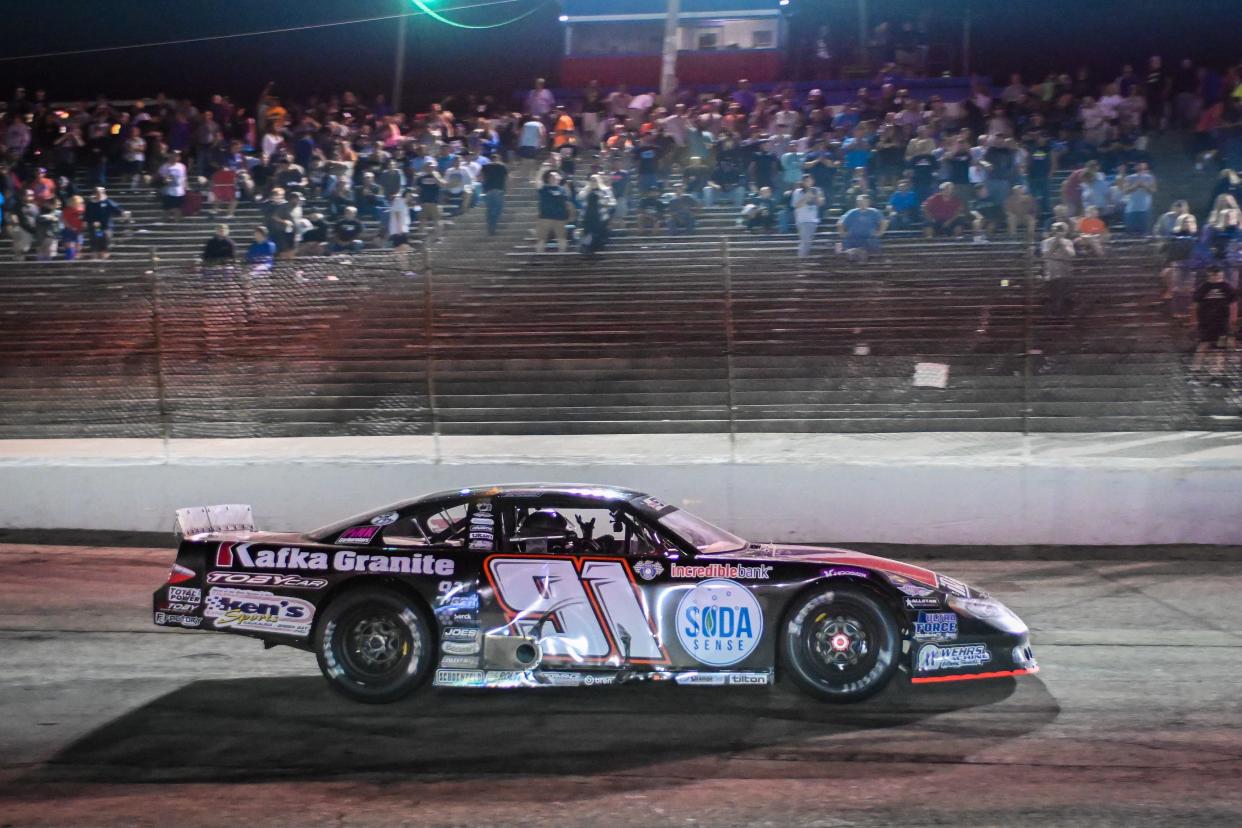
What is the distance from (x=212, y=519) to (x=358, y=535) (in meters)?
1.03

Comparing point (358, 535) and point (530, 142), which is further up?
point (530, 142)

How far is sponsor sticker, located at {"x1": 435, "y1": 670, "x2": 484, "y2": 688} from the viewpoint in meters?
6.79

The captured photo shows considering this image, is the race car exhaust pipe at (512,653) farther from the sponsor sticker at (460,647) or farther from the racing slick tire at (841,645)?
the racing slick tire at (841,645)

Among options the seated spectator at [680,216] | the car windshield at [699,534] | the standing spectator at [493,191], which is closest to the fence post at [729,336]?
the car windshield at [699,534]

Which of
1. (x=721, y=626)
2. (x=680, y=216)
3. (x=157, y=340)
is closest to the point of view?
(x=721, y=626)

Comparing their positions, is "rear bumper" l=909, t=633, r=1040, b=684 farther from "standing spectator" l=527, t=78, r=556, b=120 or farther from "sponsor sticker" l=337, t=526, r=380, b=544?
"standing spectator" l=527, t=78, r=556, b=120

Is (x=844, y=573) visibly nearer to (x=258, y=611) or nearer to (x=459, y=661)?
(x=459, y=661)

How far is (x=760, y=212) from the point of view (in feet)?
60.5

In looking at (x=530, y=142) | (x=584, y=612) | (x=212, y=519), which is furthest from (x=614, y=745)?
(x=530, y=142)

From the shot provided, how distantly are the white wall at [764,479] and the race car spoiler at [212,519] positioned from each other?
11.9ft

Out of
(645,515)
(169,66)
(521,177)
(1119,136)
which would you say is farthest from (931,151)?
(169,66)

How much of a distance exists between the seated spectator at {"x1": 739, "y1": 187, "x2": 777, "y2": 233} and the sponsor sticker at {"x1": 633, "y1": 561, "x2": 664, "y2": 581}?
1203 cm

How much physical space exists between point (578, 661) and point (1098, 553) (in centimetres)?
575

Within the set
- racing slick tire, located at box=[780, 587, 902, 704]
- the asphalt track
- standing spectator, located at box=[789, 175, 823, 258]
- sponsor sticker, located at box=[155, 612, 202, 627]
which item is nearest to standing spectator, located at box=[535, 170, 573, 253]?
standing spectator, located at box=[789, 175, 823, 258]
